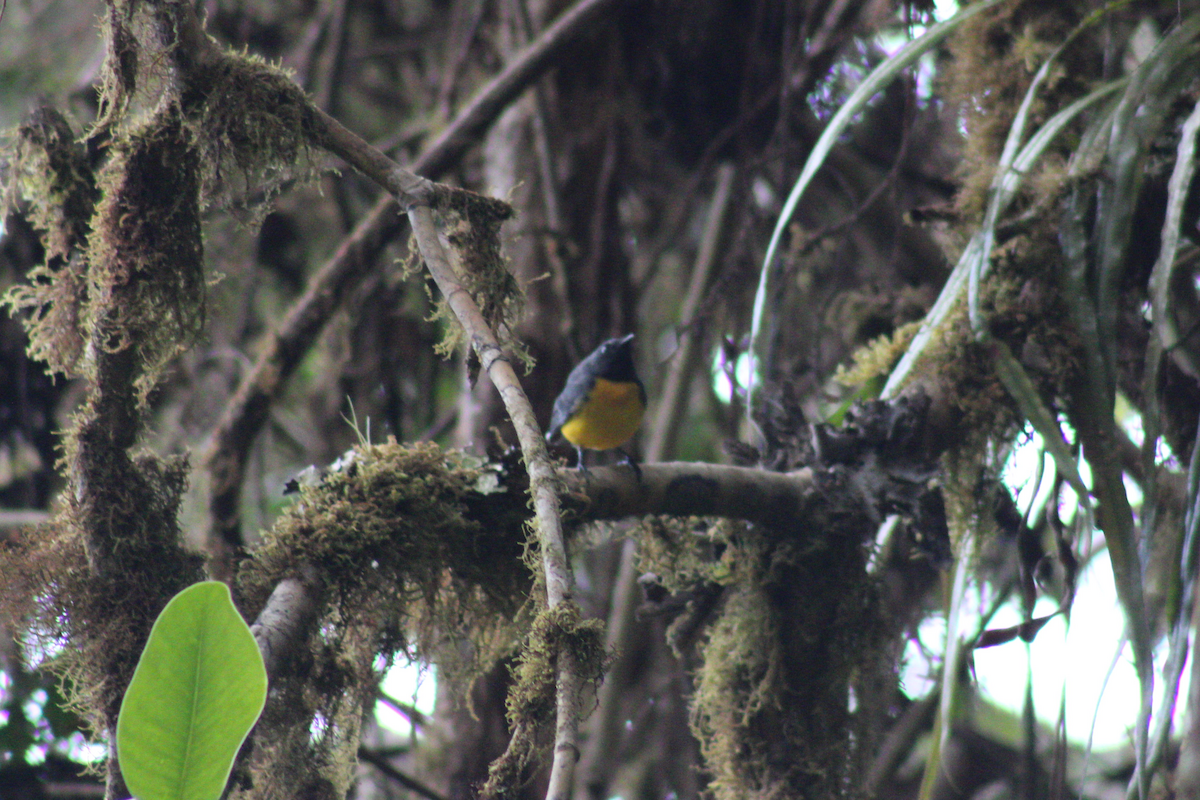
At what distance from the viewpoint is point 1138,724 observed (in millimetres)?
1424

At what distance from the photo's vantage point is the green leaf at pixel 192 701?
2.88 ft

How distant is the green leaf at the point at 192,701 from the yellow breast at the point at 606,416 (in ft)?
5.70

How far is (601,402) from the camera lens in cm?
261

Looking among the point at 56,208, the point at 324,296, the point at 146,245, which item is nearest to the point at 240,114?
the point at 146,245

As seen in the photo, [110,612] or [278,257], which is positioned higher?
[278,257]

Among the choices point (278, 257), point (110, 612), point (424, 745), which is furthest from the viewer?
point (278, 257)

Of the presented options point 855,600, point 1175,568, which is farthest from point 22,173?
point 1175,568

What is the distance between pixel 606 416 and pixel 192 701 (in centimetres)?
180

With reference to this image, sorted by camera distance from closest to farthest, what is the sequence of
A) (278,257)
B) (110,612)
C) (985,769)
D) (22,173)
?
(110,612) → (22,173) → (985,769) → (278,257)

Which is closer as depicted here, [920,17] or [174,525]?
[174,525]

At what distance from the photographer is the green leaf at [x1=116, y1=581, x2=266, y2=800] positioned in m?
0.88

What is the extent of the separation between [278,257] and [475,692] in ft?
8.05

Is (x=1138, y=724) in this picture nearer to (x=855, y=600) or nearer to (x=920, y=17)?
(x=855, y=600)

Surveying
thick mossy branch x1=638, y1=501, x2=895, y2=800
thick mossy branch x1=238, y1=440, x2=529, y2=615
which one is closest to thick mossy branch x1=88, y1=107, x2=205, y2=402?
thick mossy branch x1=238, y1=440, x2=529, y2=615
